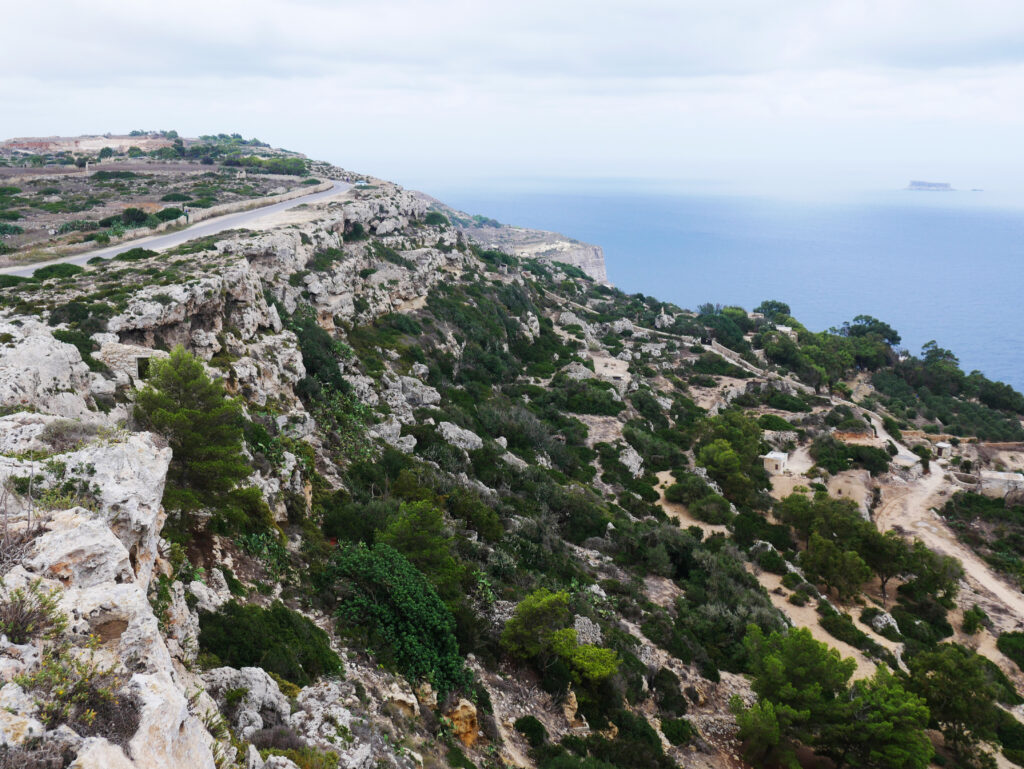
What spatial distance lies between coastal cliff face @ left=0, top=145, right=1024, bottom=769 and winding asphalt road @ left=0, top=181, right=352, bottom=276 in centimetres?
279

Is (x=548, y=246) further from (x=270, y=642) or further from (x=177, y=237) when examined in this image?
(x=270, y=642)

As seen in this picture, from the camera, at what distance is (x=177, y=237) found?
33.3m

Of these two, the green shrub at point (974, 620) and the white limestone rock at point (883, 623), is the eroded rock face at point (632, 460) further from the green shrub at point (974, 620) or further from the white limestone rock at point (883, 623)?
the green shrub at point (974, 620)

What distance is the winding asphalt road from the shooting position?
2586 centimetres

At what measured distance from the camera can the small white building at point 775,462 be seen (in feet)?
128

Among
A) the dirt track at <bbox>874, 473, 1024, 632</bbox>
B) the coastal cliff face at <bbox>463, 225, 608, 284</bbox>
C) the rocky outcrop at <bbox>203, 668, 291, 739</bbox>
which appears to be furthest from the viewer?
the coastal cliff face at <bbox>463, 225, 608, 284</bbox>

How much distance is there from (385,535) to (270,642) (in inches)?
208

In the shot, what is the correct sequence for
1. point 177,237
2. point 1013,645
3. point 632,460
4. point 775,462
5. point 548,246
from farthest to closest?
point 548,246
point 775,462
point 632,460
point 177,237
point 1013,645

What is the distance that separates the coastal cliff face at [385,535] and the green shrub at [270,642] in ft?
0.17

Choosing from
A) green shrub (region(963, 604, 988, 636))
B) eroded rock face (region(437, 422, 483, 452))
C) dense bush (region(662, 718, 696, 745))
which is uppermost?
eroded rock face (region(437, 422, 483, 452))

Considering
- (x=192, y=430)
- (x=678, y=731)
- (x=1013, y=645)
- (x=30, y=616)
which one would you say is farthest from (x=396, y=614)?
(x=1013, y=645)

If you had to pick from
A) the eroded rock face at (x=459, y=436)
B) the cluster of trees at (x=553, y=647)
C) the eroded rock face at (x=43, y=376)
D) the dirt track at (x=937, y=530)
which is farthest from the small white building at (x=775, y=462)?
the eroded rock face at (x=43, y=376)

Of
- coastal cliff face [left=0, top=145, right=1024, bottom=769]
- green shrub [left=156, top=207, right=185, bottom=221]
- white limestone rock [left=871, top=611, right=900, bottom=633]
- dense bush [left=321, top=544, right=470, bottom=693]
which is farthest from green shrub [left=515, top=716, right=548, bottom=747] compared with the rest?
green shrub [left=156, top=207, right=185, bottom=221]

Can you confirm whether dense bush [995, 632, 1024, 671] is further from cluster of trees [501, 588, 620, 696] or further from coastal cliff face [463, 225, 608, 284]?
coastal cliff face [463, 225, 608, 284]
